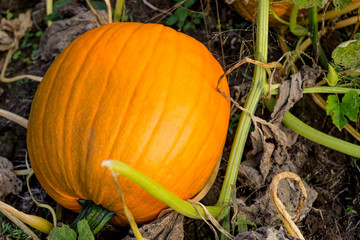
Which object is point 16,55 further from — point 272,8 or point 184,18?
point 272,8

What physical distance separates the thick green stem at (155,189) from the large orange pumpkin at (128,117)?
3.7 inches

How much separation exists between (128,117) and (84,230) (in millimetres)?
417

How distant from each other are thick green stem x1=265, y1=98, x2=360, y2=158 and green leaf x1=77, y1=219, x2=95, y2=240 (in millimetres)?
920

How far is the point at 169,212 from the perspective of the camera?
163 cm

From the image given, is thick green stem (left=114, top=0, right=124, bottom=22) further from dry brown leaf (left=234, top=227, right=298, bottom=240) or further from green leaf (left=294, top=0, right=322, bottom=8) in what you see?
dry brown leaf (left=234, top=227, right=298, bottom=240)

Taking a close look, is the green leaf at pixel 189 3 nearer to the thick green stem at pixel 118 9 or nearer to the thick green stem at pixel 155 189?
the thick green stem at pixel 118 9

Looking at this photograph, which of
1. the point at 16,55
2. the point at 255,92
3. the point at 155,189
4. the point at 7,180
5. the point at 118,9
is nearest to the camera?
the point at 155,189

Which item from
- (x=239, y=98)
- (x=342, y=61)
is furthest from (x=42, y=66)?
(x=342, y=61)

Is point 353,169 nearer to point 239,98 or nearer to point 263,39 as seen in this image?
point 239,98

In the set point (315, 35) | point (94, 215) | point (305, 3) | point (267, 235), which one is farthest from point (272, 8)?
point (94, 215)

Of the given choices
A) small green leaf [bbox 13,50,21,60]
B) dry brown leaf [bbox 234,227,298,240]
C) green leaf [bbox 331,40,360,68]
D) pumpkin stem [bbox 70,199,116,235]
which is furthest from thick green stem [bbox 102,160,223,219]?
small green leaf [bbox 13,50,21,60]

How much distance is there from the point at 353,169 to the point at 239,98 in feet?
2.08

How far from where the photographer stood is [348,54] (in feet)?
5.41

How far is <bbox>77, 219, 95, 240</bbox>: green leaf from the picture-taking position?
1424mm
